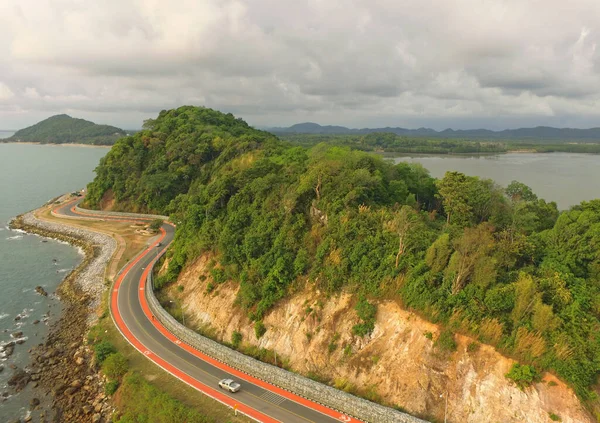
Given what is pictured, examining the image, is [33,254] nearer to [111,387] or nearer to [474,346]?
[111,387]

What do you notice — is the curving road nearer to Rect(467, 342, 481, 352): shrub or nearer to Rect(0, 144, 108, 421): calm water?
Rect(0, 144, 108, 421): calm water

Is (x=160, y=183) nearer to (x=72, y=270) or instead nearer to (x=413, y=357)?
(x=72, y=270)

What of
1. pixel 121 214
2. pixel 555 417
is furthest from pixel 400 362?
pixel 121 214

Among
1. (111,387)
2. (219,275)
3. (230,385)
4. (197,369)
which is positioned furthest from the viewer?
(219,275)

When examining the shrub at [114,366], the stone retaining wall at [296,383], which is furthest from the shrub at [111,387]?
the stone retaining wall at [296,383]

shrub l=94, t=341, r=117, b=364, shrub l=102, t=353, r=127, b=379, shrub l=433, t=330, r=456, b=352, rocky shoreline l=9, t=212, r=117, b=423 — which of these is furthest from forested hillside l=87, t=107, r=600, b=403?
shrub l=94, t=341, r=117, b=364
